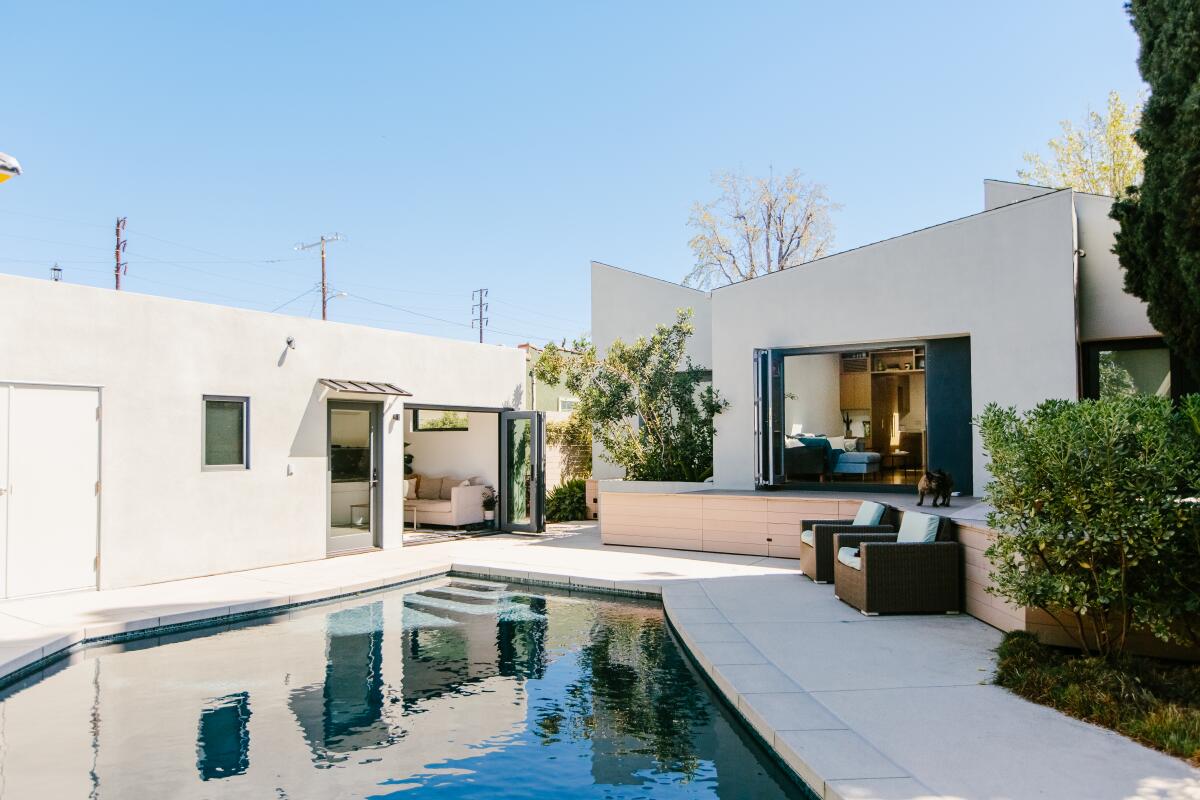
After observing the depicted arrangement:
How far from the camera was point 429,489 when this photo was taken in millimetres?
14609

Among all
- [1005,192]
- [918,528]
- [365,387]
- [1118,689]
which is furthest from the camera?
[1005,192]

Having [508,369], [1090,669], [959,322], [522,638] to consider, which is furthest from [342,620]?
[959,322]

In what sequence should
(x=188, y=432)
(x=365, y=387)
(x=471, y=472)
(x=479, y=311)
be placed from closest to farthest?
(x=188, y=432) < (x=365, y=387) < (x=471, y=472) < (x=479, y=311)

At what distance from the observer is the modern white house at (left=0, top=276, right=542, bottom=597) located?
300 inches

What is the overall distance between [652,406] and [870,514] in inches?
209

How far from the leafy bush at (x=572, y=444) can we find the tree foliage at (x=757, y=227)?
38.2 ft

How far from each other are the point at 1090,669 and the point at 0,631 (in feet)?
25.3

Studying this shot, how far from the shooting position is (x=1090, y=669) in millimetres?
4551

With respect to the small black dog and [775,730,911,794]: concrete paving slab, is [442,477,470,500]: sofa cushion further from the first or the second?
[775,730,911,794]: concrete paving slab

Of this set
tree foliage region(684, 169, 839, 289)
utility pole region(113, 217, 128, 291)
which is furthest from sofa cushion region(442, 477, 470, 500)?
utility pole region(113, 217, 128, 291)

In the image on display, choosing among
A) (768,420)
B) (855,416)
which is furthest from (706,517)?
(855,416)

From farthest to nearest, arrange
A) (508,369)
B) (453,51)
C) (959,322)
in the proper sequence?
(453,51) → (508,369) → (959,322)

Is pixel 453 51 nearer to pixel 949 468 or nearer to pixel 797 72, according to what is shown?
pixel 797 72

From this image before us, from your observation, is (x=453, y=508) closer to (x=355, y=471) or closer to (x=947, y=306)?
(x=355, y=471)
